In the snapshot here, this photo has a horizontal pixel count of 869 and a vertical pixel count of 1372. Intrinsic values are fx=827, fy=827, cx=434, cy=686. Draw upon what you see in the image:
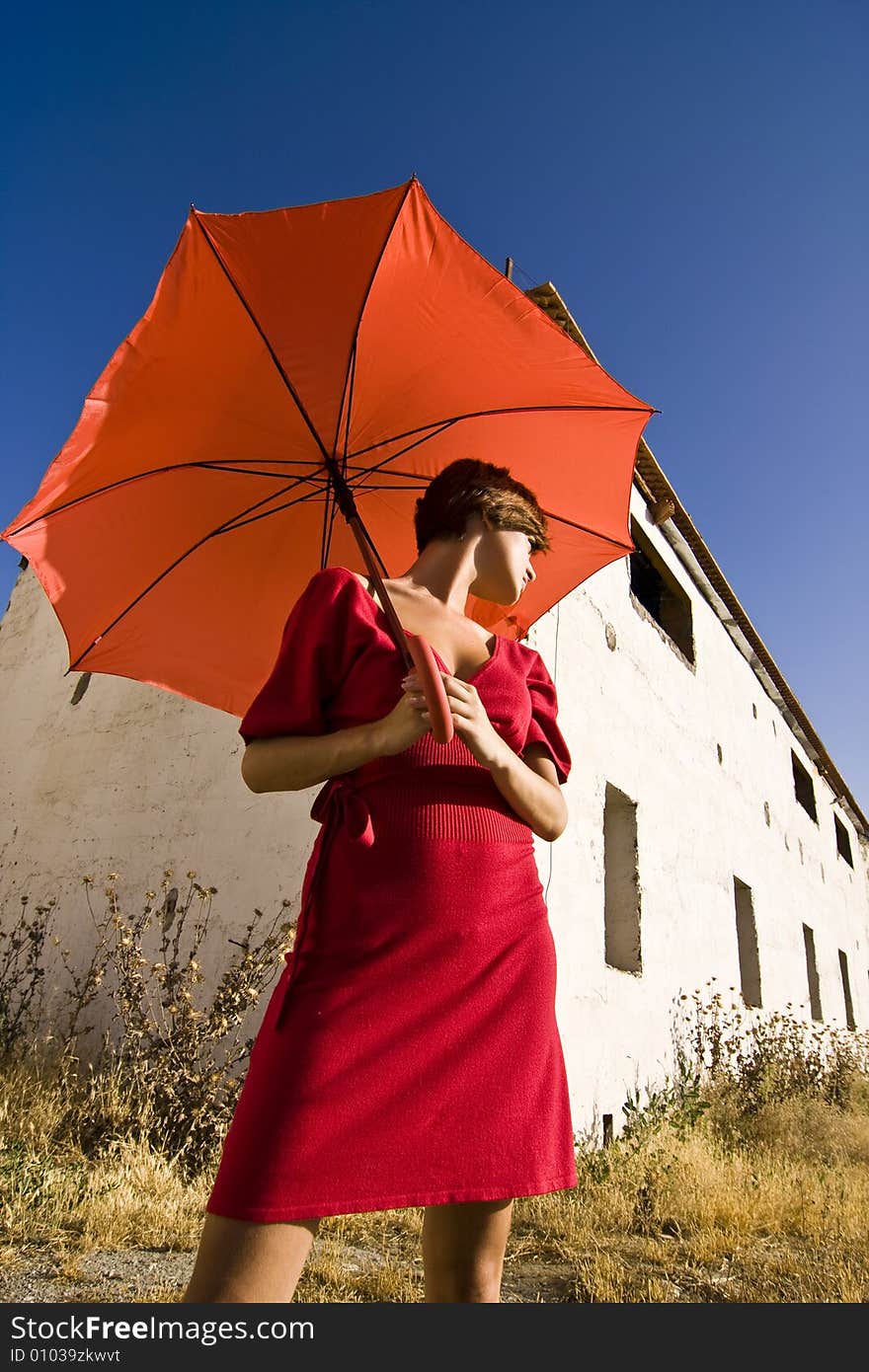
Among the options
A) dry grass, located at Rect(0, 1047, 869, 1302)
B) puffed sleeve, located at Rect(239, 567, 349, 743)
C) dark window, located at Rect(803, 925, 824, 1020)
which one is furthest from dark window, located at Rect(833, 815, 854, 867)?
puffed sleeve, located at Rect(239, 567, 349, 743)

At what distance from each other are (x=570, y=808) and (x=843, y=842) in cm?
1372

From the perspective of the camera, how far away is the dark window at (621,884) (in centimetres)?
581

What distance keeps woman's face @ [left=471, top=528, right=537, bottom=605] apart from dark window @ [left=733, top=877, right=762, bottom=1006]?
7963mm

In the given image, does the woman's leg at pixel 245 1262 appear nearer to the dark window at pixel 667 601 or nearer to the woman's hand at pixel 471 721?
the woman's hand at pixel 471 721

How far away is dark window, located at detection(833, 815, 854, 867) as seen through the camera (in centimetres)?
1602

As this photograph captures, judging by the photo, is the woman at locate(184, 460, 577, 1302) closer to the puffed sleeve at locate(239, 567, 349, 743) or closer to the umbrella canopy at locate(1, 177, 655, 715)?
the puffed sleeve at locate(239, 567, 349, 743)

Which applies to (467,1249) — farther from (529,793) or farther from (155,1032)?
(155,1032)

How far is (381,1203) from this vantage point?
108cm

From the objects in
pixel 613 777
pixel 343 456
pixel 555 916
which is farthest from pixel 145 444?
pixel 613 777

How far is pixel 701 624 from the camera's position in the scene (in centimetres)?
900

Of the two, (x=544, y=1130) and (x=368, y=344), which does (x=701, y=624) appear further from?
(x=544, y=1130)

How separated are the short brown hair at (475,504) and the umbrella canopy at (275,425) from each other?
0.54ft

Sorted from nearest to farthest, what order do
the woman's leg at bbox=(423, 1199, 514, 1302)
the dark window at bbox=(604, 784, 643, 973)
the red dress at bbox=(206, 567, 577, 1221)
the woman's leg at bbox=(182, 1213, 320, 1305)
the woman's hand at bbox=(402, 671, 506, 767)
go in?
the woman's leg at bbox=(182, 1213, 320, 1305) < the red dress at bbox=(206, 567, 577, 1221) < the woman's leg at bbox=(423, 1199, 514, 1302) < the woman's hand at bbox=(402, 671, 506, 767) < the dark window at bbox=(604, 784, 643, 973)

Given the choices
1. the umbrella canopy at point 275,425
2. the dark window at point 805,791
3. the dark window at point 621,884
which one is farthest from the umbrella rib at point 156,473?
the dark window at point 805,791
